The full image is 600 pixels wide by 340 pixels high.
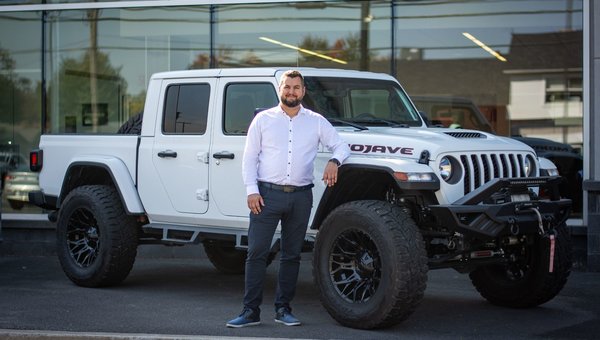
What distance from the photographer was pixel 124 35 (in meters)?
13.5

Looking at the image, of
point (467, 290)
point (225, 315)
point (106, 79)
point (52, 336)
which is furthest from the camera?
point (106, 79)

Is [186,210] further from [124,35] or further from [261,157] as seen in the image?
[124,35]

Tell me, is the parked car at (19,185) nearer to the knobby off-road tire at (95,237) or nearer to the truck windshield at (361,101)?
the knobby off-road tire at (95,237)

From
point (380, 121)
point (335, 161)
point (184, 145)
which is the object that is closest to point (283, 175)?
point (335, 161)

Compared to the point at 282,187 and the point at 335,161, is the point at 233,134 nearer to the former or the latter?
the point at 282,187

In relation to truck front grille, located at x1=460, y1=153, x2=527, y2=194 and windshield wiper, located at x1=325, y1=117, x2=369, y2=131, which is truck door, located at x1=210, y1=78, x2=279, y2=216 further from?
truck front grille, located at x1=460, y1=153, x2=527, y2=194

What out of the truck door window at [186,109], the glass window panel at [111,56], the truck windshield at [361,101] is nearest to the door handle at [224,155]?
the truck door window at [186,109]

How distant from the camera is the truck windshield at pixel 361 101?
8.66 meters

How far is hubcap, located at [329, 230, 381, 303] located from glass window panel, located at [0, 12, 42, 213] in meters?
6.90

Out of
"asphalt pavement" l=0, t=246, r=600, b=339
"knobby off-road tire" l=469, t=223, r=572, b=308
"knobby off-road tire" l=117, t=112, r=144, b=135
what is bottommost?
"asphalt pavement" l=0, t=246, r=600, b=339

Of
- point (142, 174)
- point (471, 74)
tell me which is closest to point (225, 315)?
point (142, 174)

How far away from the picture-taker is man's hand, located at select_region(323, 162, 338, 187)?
293 inches

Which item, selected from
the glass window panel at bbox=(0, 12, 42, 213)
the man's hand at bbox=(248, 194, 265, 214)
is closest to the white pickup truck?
the man's hand at bbox=(248, 194, 265, 214)

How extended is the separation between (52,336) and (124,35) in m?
7.00
